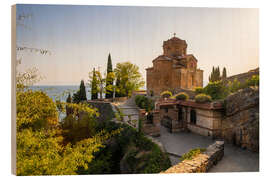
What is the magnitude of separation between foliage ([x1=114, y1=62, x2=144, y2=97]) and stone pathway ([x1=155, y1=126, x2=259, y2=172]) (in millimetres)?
1950

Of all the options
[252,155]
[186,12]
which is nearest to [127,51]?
[186,12]

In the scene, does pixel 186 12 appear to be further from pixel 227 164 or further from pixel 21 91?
pixel 21 91

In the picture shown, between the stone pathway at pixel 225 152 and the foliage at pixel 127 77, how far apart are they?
6.40 ft

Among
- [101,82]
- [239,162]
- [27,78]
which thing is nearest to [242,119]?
[239,162]

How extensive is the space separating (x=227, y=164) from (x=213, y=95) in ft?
5.86

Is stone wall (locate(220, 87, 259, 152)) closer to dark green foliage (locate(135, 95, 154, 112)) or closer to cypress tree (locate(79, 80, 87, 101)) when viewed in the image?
dark green foliage (locate(135, 95, 154, 112))

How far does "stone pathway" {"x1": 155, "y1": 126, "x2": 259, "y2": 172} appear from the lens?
3.11 m

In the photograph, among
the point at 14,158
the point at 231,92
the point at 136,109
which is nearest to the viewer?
the point at 14,158

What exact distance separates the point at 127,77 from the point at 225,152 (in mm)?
3320

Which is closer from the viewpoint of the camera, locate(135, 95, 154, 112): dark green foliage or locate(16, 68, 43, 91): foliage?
locate(16, 68, 43, 91): foliage

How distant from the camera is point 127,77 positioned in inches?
154

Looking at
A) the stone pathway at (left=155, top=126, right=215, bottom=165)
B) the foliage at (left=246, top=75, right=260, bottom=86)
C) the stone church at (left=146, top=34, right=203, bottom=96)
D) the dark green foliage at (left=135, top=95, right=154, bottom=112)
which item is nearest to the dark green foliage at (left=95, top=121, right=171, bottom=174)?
the stone pathway at (left=155, top=126, right=215, bottom=165)

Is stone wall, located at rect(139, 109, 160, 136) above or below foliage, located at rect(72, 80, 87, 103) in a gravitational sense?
below

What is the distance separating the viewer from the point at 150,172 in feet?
10.3
